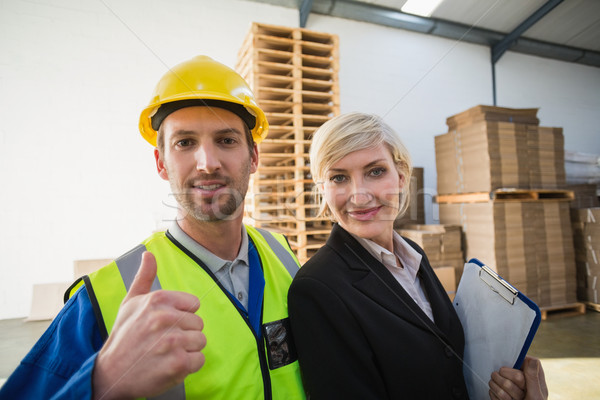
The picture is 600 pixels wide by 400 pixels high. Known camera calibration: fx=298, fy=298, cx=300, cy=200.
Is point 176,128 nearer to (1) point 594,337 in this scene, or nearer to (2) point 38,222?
(2) point 38,222

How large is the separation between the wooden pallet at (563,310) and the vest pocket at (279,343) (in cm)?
548

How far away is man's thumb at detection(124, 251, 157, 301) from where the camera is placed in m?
0.86

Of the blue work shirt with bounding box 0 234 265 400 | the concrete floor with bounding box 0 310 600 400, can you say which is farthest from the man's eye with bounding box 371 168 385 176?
the concrete floor with bounding box 0 310 600 400

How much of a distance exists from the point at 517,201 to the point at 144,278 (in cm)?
563

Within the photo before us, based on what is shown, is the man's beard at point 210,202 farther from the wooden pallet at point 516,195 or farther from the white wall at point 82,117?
the wooden pallet at point 516,195

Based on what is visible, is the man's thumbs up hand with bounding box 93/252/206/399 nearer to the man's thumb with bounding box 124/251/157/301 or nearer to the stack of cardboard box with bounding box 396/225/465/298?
the man's thumb with bounding box 124/251/157/301

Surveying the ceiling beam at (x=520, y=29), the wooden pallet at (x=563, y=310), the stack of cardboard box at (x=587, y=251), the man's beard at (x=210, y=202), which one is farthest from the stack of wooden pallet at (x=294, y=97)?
the ceiling beam at (x=520, y=29)

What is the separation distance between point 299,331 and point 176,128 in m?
1.11

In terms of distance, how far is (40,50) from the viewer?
203 inches

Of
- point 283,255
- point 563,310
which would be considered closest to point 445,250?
point 563,310

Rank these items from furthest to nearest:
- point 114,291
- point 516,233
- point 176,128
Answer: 1. point 516,233
2. point 176,128
3. point 114,291

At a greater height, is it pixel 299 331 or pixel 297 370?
pixel 299 331

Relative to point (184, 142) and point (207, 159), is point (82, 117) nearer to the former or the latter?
point (184, 142)

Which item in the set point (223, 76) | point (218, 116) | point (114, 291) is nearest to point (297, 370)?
point (114, 291)
